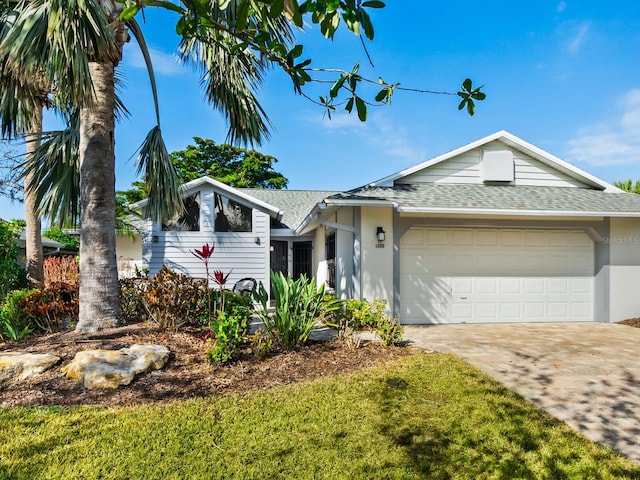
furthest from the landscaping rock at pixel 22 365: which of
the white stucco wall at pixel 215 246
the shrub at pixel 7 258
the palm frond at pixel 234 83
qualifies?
the white stucco wall at pixel 215 246

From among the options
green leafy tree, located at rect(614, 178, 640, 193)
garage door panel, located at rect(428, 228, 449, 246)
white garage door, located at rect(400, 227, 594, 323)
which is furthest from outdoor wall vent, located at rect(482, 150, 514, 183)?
green leafy tree, located at rect(614, 178, 640, 193)

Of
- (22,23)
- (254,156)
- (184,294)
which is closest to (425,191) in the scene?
(184,294)

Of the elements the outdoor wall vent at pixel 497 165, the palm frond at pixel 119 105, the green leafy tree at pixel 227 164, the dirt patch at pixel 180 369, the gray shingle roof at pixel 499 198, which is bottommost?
the dirt patch at pixel 180 369

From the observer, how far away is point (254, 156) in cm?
2952

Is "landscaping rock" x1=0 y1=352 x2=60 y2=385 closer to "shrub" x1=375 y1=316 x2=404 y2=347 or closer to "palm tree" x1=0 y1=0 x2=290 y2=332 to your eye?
"palm tree" x1=0 y1=0 x2=290 y2=332

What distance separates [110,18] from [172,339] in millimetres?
4855

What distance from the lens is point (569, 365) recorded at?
5.38 metres

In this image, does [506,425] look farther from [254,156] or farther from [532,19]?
[254,156]

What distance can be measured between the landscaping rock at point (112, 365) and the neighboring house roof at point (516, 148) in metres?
6.25

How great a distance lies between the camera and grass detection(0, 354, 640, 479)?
280cm

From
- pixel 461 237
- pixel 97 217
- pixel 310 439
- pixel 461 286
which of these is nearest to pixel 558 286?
pixel 461 286

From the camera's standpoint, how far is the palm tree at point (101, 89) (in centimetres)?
417

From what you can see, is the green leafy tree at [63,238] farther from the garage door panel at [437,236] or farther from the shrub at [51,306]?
the garage door panel at [437,236]

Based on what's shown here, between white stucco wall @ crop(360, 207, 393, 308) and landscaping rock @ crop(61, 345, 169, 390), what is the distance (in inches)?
184
